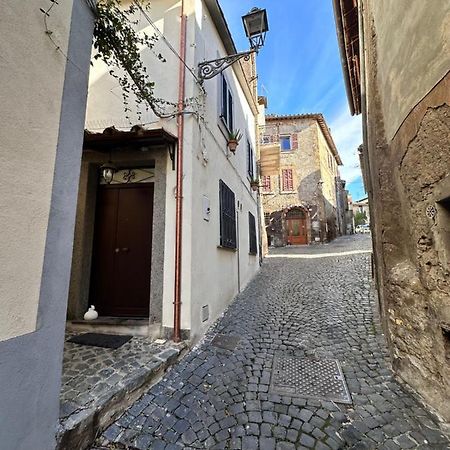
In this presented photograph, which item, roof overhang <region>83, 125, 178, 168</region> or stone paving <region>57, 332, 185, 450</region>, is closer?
stone paving <region>57, 332, 185, 450</region>

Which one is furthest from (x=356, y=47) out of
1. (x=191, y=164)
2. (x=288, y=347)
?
(x=288, y=347)

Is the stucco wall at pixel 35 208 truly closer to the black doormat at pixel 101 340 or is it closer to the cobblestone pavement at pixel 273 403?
the cobblestone pavement at pixel 273 403

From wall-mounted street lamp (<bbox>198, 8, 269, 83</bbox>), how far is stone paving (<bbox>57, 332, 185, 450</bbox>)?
4221 mm

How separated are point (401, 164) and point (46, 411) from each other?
388cm

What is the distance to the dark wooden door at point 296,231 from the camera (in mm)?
19406

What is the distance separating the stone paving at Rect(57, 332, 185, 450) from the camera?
196 centimetres

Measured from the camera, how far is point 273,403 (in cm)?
241

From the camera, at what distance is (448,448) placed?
1.86 m

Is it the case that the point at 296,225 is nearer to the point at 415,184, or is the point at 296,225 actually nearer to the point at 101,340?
the point at 415,184

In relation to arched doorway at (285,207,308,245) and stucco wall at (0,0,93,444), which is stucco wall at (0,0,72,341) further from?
arched doorway at (285,207,308,245)

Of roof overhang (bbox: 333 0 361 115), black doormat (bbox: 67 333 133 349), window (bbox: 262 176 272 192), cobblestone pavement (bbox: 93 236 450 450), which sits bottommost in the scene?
cobblestone pavement (bbox: 93 236 450 450)

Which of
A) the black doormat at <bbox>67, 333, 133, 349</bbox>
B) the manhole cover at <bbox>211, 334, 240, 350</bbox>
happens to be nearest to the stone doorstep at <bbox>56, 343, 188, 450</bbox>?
the black doormat at <bbox>67, 333, 133, 349</bbox>

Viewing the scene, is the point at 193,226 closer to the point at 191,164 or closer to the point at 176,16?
the point at 191,164

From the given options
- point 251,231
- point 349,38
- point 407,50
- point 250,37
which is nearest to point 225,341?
point 407,50
